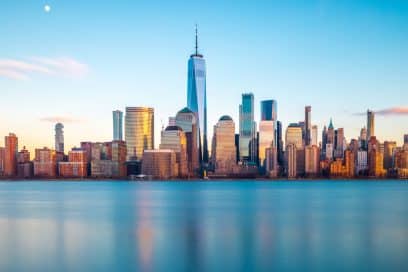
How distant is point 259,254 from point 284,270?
5.40m

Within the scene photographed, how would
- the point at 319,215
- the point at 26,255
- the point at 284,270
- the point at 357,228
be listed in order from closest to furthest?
1. the point at 284,270
2. the point at 26,255
3. the point at 357,228
4. the point at 319,215

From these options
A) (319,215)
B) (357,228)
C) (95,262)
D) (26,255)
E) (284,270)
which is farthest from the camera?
(319,215)

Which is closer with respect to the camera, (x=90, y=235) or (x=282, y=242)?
(x=282, y=242)

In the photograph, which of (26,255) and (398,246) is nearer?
(26,255)

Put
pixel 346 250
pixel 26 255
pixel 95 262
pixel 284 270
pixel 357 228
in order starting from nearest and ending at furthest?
1. pixel 284 270
2. pixel 95 262
3. pixel 26 255
4. pixel 346 250
5. pixel 357 228

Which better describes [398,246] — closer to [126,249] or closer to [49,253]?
[126,249]

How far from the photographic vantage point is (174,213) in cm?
7388

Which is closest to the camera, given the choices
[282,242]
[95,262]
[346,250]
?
[95,262]

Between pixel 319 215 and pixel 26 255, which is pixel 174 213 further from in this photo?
pixel 26 255

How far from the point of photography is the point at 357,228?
54125mm

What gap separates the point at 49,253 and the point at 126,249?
614 centimetres

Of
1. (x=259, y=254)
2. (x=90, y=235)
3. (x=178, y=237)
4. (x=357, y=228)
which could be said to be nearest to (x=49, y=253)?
(x=90, y=235)

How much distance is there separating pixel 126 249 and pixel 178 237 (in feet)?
26.4

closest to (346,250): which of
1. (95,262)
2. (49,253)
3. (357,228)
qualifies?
(357,228)
